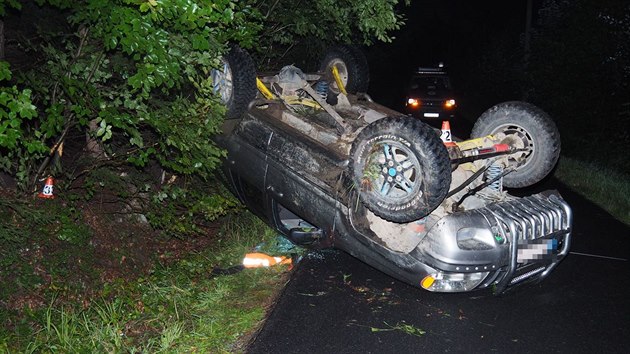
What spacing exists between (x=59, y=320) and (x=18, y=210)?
980 mm

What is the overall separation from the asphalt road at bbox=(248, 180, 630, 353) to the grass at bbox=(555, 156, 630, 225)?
138 inches

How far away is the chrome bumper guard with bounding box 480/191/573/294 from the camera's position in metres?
5.08

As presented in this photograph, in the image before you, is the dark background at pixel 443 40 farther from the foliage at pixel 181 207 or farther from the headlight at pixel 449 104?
the foliage at pixel 181 207

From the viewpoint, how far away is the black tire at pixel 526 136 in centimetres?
598

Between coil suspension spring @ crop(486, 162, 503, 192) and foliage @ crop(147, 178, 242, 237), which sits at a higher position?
coil suspension spring @ crop(486, 162, 503, 192)

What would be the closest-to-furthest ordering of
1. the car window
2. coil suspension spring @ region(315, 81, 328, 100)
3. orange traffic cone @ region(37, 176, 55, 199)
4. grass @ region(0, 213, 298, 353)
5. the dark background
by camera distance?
grass @ region(0, 213, 298, 353) < orange traffic cone @ region(37, 176, 55, 199) < coil suspension spring @ region(315, 81, 328, 100) < the car window < the dark background

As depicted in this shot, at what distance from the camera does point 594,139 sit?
16.2 metres

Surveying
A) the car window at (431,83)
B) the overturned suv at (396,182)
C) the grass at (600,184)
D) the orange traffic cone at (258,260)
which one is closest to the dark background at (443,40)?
the car window at (431,83)

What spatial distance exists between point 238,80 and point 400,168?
6.34 feet

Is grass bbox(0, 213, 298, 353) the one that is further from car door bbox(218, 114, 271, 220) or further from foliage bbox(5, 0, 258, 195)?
foliage bbox(5, 0, 258, 195)

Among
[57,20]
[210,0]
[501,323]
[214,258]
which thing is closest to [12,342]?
[214,258]

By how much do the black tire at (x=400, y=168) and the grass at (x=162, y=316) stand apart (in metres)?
1.47

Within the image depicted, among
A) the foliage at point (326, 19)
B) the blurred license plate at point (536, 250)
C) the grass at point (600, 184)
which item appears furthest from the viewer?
the grass at point (600, 184)

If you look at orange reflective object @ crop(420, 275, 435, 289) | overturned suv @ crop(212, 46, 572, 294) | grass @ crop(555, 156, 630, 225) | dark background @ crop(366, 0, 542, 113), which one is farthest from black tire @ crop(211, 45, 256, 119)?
dark background @ crop(366, 0, 542, 113)
